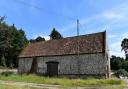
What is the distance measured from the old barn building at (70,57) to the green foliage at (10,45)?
3996cm

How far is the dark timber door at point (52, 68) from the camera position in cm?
5059

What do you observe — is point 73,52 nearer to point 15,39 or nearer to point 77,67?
point 77,67

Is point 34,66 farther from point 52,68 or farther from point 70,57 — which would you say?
point 70,57

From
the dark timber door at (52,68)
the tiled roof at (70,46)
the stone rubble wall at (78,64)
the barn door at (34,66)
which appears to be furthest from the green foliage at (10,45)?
the dark timber door at (52,68)

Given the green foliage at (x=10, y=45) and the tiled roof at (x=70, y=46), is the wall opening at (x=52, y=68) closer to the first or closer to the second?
the tiled roof at (x=70, y=46)

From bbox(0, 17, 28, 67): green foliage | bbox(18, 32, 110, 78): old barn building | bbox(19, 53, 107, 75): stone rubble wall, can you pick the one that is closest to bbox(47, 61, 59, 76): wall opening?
bbox(18, 32, 110, 78): old barn building

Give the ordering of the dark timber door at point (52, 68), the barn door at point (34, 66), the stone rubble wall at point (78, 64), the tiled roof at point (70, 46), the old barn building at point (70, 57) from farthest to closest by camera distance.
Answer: the barn door at point (34, 66) < the dark timber door at point (52, 68) < the tiled roof at point (70, 46) < the old barn building at point (70, 57) < the stone rubble wall at point (78, 64)

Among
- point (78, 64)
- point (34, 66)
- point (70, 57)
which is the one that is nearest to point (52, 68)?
point (70, 57)

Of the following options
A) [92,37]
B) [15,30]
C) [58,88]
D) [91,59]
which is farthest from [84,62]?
[15,30]

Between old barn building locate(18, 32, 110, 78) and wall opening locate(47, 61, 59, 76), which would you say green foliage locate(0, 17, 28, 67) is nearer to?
old barn building locate(18, 32, 110, 78)

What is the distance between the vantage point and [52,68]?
51.2m

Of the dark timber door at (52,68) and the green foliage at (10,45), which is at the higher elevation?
the green foliage at (10,45)

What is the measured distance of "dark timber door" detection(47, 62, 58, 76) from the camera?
166 feet

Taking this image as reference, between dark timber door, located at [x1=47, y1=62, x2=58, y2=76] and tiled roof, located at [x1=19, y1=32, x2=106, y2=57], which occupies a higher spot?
tiled roof, located at [x1=19, y1=32, x2=106, y2=57]
